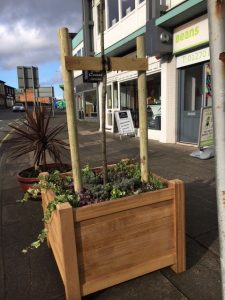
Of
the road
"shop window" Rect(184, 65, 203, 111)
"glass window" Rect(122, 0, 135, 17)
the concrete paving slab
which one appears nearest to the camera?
the concrete paving slab

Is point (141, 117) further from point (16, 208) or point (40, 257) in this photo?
point (16, 208)

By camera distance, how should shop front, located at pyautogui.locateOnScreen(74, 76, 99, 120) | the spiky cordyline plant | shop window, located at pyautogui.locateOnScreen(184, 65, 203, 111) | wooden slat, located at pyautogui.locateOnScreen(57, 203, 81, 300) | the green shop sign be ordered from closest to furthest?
wooden slat, located at pyautogui.locateOnScreen(57, 203, 81, 300) < the spiky cordyline plant < the green shop sign < shop window, located at pyautogui.locateOnScreen(184, 65, 203, 111) < shop front, located at pyautogui.locateOnScreen(74, 76, 99, 120)

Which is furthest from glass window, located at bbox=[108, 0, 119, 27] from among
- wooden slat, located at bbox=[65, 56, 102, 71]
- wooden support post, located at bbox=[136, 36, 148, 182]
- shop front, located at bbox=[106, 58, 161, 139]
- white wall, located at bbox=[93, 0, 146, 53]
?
wooden slat, located at bbox=[65, 56, 102, 71]

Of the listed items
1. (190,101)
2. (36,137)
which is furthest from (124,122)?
(36,137)

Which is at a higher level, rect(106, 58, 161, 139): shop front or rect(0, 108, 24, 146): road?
rect(106, 58, 161, 139): shop front

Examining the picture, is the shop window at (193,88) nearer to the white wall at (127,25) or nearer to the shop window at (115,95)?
the white wall at (127,25)

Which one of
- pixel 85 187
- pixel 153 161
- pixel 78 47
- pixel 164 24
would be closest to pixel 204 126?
pixel 153 161

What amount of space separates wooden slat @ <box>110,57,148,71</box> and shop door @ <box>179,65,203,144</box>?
616cm

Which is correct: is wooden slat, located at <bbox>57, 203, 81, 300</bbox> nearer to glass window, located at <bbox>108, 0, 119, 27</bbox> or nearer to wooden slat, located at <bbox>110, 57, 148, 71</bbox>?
wooden slat, located at <bbox>110, 57, 148, 71</bbox>

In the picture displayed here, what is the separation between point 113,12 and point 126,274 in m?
12.1

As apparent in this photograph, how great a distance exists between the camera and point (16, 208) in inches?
171

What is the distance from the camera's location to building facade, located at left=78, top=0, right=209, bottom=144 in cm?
769

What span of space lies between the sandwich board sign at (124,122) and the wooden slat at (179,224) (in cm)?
879

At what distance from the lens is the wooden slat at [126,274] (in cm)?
226
